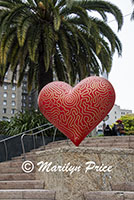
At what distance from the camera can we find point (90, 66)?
53.8 feet

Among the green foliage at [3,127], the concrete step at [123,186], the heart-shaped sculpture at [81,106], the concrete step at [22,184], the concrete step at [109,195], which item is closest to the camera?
the concrete step at [109,195]

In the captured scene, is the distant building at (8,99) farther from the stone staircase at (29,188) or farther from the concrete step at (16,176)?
the concrete step at (16,176)

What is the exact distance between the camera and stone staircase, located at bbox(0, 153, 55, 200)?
241 inches

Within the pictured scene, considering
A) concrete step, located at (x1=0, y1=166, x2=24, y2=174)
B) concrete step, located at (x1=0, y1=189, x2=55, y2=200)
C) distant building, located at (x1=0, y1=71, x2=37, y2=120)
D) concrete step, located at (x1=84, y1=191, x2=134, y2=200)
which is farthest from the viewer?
distant building, located at (x1=0, y1=71, x2=37, y2=120)

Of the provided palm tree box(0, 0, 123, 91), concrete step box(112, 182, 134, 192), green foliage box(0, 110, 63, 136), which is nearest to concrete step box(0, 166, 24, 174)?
concrete step box(112, 182, 134, 192)

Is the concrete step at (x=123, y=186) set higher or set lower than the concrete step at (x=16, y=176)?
higher

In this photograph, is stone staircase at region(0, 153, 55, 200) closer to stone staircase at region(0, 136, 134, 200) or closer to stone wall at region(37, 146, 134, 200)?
stone staircase at region(0, 136, 134, 200)

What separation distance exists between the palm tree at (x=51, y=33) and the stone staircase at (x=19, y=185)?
19.7ft

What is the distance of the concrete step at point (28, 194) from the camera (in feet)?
20.0

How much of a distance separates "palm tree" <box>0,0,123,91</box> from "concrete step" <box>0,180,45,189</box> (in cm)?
678

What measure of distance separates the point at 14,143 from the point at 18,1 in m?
7.02

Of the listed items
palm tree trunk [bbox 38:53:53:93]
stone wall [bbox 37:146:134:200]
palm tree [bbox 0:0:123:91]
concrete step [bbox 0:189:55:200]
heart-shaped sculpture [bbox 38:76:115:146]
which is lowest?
concrete step [bbox 0:189:55:200]

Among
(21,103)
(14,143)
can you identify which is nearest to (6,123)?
(14,143)

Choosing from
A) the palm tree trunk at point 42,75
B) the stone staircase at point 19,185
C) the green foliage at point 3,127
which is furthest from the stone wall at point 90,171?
the palm tree trunk at point 42,75
